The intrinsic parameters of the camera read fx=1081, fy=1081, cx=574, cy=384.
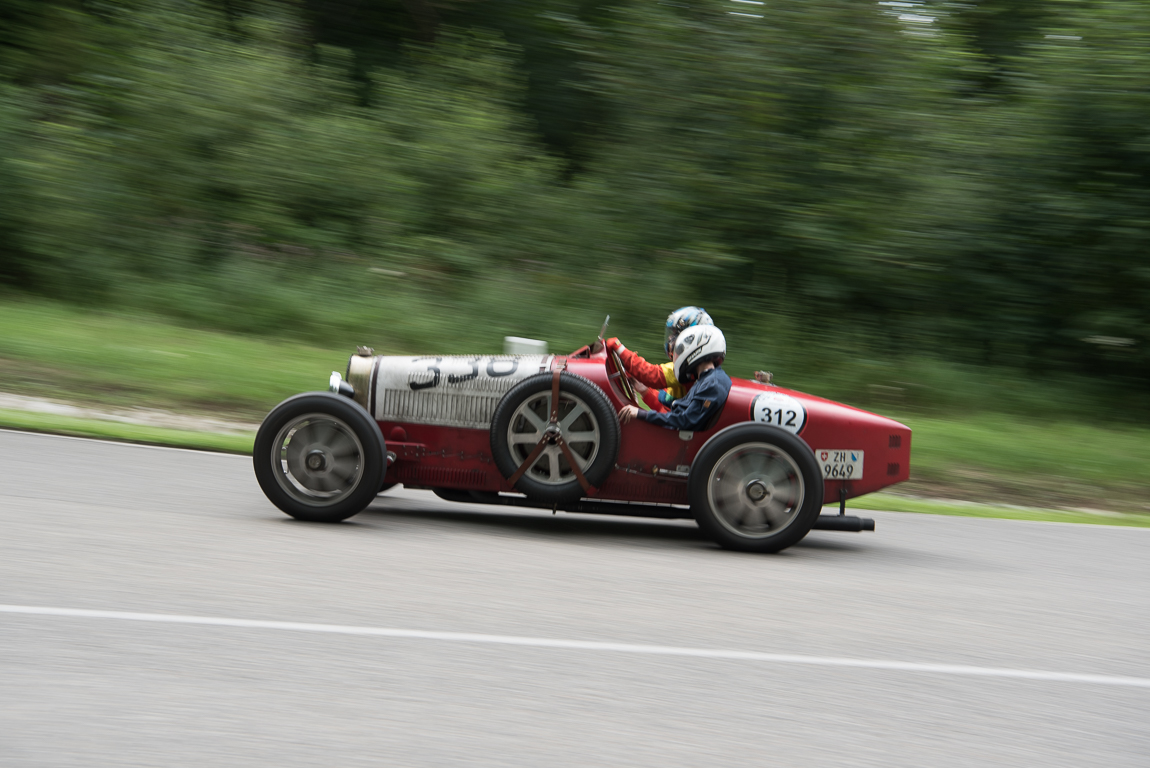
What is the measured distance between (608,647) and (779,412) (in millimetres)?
2595

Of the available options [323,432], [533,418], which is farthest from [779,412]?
[323,432]

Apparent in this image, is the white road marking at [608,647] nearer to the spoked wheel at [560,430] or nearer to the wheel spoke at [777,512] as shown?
the wheel spoke at [777,512]

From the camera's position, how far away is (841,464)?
6.74m

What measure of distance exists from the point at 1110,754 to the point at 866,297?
39.5 feet

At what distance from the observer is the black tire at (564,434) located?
256 inches

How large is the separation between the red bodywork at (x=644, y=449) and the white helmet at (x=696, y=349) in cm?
27

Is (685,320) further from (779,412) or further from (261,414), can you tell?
→ (261,414)

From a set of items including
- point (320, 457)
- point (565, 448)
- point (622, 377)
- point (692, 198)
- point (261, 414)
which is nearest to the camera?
point (320, 457)

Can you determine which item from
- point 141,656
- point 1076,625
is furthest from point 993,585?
point 141,656

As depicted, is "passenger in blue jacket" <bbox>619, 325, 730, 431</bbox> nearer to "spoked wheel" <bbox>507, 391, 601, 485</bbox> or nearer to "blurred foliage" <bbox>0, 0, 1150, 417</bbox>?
"spoked wheel" <bbox>507, 391, 601, 485</bbox>

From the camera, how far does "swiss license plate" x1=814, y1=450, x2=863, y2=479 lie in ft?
22.1

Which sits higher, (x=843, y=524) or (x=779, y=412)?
(x=779, y=412)

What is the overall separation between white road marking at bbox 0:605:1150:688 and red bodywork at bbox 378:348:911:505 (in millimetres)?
2089

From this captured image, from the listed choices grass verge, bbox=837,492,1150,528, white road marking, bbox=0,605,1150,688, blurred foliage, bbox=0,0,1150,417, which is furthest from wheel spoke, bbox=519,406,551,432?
blurred foliage, bbox=0,0,1150,417
